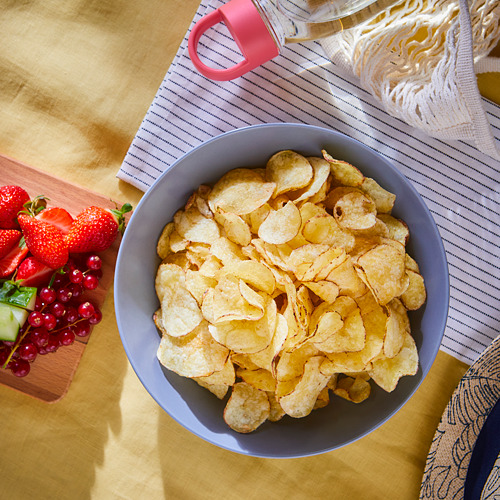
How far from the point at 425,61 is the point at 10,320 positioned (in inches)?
36.9

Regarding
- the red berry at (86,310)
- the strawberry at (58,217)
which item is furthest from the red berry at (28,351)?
the strawberry at (58,217)

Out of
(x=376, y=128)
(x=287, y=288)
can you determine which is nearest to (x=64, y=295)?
(x=287, y=288)

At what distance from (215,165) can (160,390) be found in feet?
1.41

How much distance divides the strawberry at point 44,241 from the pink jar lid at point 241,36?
0.43 meters

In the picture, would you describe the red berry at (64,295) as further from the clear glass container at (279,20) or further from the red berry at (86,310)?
the clear glass container at (279,20)

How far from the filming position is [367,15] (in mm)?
887

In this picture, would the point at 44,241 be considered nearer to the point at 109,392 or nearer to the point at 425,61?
the point at 109,392

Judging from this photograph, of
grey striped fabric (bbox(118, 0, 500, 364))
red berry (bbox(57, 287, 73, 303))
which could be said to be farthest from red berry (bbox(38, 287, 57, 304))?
grey striped fabric (bbox(118, 0, 500, 364))

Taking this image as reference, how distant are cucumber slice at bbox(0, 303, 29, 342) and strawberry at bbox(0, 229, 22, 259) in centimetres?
11

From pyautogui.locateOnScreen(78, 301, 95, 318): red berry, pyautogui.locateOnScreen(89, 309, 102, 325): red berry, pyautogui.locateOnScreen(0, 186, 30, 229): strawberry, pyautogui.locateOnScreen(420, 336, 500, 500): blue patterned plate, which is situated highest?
pyautogui.locateOnScreen(0, 186, 30, 229): strawberry

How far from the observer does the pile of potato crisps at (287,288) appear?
0.84 m

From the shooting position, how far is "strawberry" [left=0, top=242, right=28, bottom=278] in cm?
100

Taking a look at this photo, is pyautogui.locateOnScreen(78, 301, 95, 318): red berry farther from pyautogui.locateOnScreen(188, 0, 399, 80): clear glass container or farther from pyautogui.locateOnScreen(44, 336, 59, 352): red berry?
pyautogui.locateOnScreen(188, 0, 399, 80): clear glass container

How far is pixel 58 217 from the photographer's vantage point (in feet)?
3.32
